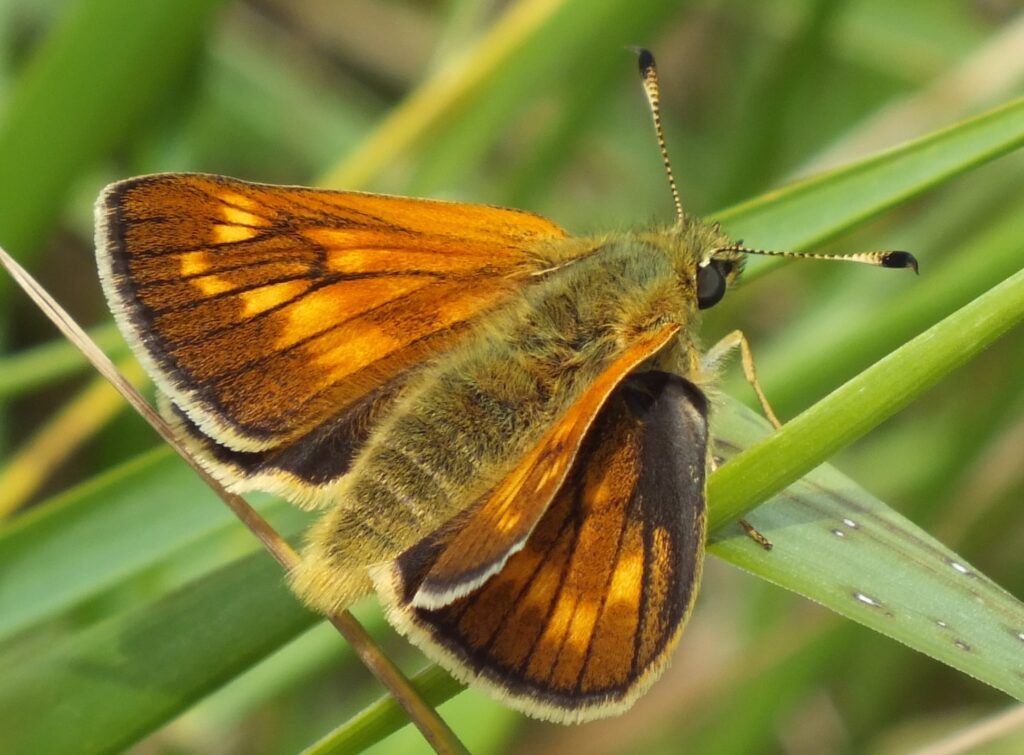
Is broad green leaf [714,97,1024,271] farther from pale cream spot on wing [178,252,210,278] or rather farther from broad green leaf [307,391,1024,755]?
pale cream spot on wing [178,252,210,278]

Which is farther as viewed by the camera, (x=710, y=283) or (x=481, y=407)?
(x=710, y=283)

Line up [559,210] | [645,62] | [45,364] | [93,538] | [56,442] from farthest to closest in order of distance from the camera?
[559,210]
[56,442]
[45,364]
[645,62]
[93,538]

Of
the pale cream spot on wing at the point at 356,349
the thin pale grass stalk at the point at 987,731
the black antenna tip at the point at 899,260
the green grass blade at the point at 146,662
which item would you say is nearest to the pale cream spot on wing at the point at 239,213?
the pale cream spot on wing at the point at 356,349

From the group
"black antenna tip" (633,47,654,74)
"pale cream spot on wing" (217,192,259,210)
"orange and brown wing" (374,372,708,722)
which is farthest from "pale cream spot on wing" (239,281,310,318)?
"black antenna tip" (633,47,654,74)

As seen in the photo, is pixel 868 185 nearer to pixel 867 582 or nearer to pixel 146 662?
pixel 867 582

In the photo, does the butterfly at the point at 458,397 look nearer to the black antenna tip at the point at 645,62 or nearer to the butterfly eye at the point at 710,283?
the butterfly eye at the point at 710,283

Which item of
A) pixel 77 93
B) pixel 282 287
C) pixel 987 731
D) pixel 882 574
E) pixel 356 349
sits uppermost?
pixel 77 93

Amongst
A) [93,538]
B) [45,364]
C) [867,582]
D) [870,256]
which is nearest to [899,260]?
[870,256]

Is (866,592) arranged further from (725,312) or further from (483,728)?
(725,312)
